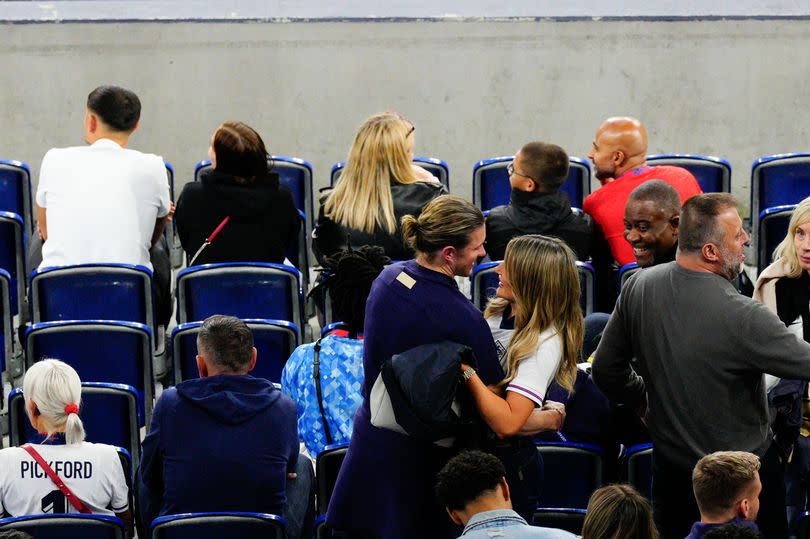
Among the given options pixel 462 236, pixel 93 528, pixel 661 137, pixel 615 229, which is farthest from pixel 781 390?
pixel 661 137

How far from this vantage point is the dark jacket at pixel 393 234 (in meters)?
5.56

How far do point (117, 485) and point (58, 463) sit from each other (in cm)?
20

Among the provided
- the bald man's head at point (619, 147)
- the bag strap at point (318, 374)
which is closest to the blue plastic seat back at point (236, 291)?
the bag strap at point (318, 374)

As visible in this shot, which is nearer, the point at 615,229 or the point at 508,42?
the point at 615,229

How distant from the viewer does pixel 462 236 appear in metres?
3.58

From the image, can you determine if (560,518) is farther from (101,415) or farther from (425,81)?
(425,81)

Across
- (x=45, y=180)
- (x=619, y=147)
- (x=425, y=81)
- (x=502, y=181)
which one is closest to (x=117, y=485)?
(x=45, y=180)

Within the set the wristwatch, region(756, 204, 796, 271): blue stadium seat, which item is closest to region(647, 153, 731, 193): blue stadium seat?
region(756, 204, 796, 271): blue stadium seat

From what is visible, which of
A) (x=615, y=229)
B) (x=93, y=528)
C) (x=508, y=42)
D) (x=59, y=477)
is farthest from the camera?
(x=508, y=42)

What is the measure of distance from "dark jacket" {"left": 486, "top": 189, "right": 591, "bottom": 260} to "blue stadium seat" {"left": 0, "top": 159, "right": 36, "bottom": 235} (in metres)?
2.66

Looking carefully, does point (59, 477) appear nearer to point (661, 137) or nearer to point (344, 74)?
point (344, 74)

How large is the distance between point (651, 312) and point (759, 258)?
2.36 metres

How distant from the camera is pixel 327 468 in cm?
408

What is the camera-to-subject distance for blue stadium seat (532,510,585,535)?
379 centimetres
